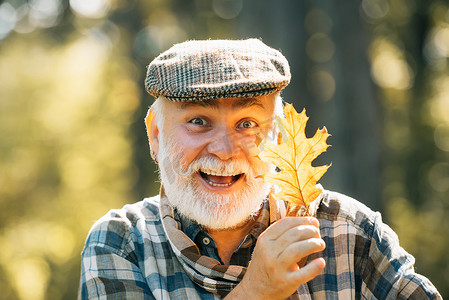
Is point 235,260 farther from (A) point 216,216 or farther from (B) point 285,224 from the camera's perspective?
(B) point 285,224

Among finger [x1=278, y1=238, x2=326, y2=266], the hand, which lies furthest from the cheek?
finger [x1=278, y1=238, x2=326, y2=266]

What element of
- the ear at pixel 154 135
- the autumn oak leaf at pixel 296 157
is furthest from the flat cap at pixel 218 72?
the autumn oak leaf at pixel 296 157

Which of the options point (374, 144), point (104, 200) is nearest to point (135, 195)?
point (104, 200)

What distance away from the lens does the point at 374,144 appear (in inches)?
379

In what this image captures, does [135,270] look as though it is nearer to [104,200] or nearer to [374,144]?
[374,144]

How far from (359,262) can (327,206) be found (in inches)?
11.8

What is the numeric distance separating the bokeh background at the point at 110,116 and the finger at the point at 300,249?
33.2 feet

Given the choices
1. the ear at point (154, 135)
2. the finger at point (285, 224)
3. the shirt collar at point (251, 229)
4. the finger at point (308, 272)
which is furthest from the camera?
the ear at point (154, 135)

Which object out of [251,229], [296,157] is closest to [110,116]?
[251,229]

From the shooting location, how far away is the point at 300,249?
207cm

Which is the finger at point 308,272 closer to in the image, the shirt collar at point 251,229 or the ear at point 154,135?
the shirt collar at point 251,229

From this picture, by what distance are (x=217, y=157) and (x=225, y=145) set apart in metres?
0.06

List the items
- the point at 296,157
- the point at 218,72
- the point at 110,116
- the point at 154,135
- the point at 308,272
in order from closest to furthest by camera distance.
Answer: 1. the point at 308,272
2. the point at 296,157
3. the point at 218,72
4. the point at 154,135
5. the point at 110,116

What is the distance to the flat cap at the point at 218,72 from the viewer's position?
8.37 ft
